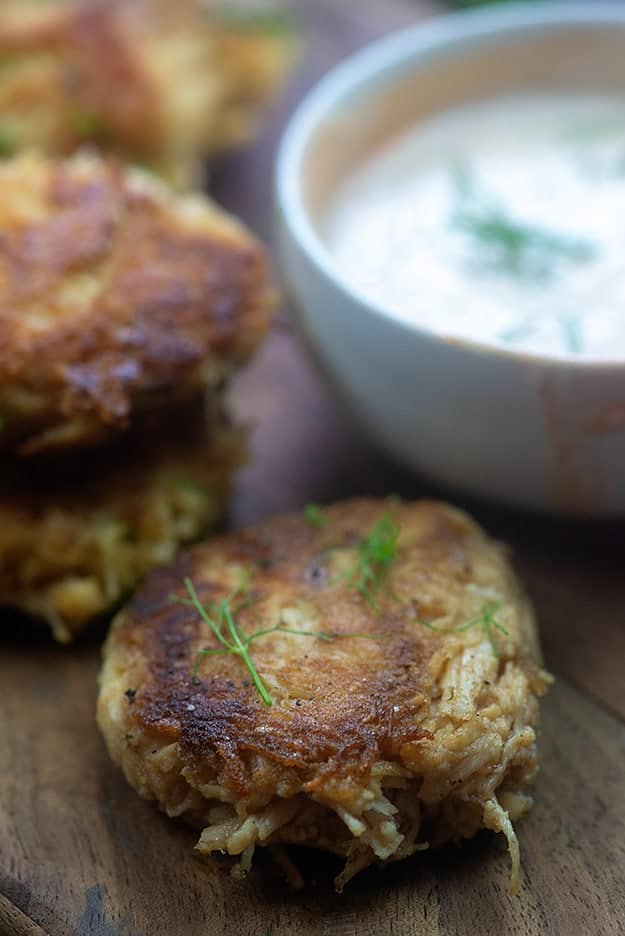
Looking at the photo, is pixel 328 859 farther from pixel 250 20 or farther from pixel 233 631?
pixel 250 20

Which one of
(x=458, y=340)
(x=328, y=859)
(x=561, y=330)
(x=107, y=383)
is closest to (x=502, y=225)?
(x=561, y=330)

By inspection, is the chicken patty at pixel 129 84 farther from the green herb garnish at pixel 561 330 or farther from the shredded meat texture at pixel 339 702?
the shredded meat texture at pixel 339 702

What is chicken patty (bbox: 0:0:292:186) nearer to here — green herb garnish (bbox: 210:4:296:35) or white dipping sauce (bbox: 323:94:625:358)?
green herb garnish (bbox: 210:4:296:35)

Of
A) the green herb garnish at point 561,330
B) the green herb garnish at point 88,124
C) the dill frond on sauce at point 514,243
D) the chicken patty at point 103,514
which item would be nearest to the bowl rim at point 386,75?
the green herb garnish at point 561,330

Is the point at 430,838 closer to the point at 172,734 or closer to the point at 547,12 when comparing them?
the point at 172,734

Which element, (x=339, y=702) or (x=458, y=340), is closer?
(x=339, y=702)

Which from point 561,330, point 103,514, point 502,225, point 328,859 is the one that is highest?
point 502,225

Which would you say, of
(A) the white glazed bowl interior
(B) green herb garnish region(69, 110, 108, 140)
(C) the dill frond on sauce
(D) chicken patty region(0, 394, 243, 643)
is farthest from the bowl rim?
(B) green herb garnish region(69, 110, 108, 140)
